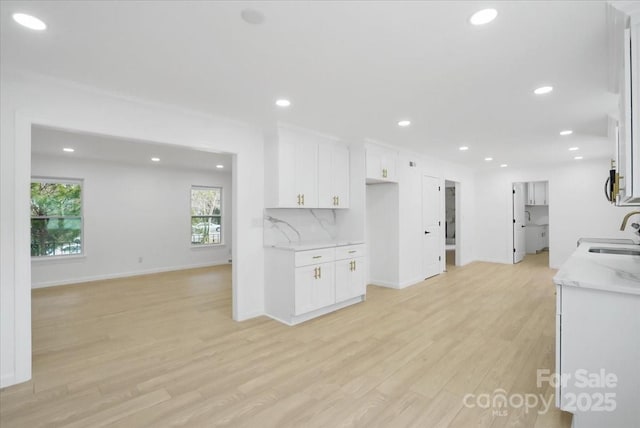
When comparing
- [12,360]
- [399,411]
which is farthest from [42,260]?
[399,411]

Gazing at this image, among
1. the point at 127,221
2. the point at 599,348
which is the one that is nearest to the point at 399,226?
the point at 599,348

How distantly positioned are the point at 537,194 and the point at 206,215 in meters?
→ 9.81

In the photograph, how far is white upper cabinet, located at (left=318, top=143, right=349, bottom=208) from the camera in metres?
4.46

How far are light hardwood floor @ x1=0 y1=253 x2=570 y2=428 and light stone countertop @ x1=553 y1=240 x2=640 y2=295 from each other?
94 centimetres

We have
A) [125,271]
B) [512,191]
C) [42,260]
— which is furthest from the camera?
[512,191]

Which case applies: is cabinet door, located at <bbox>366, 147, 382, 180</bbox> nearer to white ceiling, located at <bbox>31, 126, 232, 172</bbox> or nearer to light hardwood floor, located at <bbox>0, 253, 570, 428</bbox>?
light hardwood floor, located at <bbox>0, 253, 570, 428</bbox>

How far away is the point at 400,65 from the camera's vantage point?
237 centimetres

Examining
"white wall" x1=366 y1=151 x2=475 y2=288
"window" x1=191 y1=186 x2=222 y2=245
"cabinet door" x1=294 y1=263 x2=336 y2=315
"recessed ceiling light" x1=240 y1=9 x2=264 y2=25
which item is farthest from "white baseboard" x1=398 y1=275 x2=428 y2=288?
"window" x1=191 y1=186 x2=222 y2=245

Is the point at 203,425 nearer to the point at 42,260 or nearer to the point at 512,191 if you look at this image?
the point at 42,260

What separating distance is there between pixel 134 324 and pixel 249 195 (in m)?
2.13

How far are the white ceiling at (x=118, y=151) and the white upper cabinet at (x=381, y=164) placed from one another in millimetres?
2526

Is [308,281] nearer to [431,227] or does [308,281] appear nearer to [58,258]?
[431,227]

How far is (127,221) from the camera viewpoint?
6.81 m

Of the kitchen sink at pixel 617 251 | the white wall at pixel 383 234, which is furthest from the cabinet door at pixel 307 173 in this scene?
the kitchen sink at pixel 617 251
